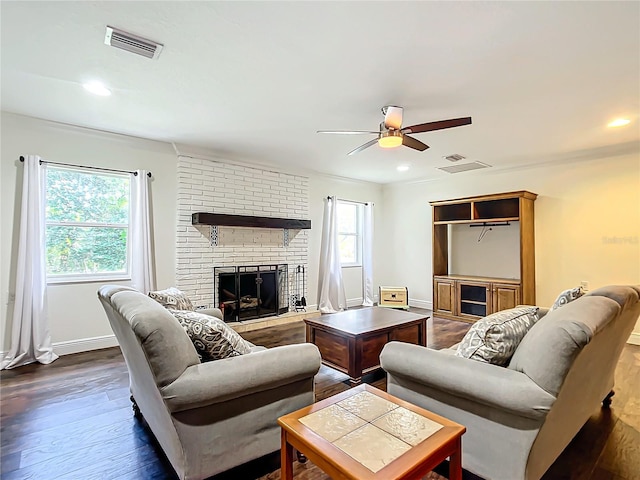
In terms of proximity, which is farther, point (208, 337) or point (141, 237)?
point (141, 237)

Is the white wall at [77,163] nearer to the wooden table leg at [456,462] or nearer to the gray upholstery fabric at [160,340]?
the gray upholstery fabric at [160,340]

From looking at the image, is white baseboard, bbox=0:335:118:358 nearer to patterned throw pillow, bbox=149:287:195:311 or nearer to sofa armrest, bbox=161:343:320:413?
patterned throw pillow, bbox=149:287:195:311

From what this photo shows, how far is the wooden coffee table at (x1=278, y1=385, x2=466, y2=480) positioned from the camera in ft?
3.75

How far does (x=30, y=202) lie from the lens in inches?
134

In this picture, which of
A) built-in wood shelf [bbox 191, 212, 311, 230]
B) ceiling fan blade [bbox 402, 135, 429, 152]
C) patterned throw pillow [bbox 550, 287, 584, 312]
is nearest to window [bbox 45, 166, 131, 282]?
built-in wood shelf [bbox 191, 212, 311, 230]

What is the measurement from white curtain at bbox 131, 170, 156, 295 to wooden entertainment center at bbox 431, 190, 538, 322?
14.6ft

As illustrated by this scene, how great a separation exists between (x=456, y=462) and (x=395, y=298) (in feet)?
16.1

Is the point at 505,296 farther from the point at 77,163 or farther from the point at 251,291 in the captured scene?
the point at 77,163

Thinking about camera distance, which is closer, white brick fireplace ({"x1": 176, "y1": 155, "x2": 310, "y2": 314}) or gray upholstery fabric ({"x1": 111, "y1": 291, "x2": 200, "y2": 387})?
gray upholstery fabric ({"x1": 111, "y1": 291, "x2": 200, "y2": 387})

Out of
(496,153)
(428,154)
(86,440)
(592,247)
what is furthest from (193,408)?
(592,247)

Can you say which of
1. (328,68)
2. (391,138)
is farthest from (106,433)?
(391,138)

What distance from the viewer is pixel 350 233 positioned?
22.3 feet

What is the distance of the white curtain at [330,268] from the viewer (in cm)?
592

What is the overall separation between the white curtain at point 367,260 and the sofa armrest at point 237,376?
488cm
